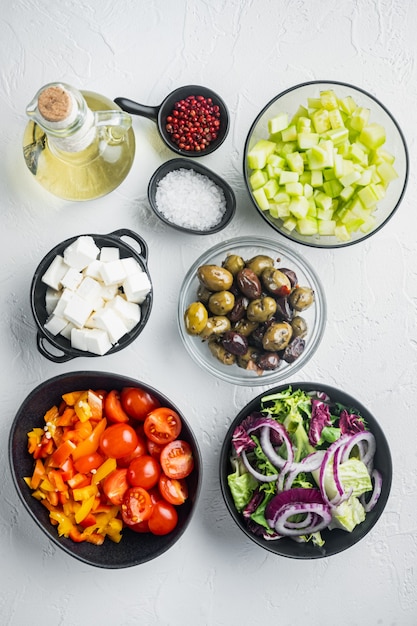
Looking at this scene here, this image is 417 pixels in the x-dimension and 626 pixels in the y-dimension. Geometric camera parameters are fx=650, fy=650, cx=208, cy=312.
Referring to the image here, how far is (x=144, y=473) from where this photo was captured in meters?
1.88

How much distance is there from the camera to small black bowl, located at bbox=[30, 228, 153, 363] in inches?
73.5

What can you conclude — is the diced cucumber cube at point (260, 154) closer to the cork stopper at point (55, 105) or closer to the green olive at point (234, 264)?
the green olive at point (234, 264)

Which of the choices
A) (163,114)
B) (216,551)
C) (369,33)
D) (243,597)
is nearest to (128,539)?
(216,551)

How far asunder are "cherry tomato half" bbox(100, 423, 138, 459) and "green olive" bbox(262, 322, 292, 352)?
47cm

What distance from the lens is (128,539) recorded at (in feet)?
6.36

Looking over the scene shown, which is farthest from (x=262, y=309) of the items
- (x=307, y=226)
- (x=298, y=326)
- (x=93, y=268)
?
(x=93, y=268)

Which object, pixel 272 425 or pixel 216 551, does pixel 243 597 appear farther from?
pixel 272 425

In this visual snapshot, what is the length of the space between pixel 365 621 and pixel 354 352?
0.87 metres

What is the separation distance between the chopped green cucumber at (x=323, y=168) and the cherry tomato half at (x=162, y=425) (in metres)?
0.65

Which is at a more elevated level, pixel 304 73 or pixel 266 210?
pixel 304 73

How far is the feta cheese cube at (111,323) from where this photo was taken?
1.82 m

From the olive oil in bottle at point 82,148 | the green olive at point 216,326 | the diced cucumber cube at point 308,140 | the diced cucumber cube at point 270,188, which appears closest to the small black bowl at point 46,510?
the green olive at point 216,326

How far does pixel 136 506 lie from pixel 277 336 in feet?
2.06

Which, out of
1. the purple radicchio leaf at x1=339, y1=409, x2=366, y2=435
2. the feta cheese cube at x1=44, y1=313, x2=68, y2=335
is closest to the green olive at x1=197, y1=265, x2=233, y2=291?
the feta cheese cube at x1=44, y1=313, x2=68, y2=335
